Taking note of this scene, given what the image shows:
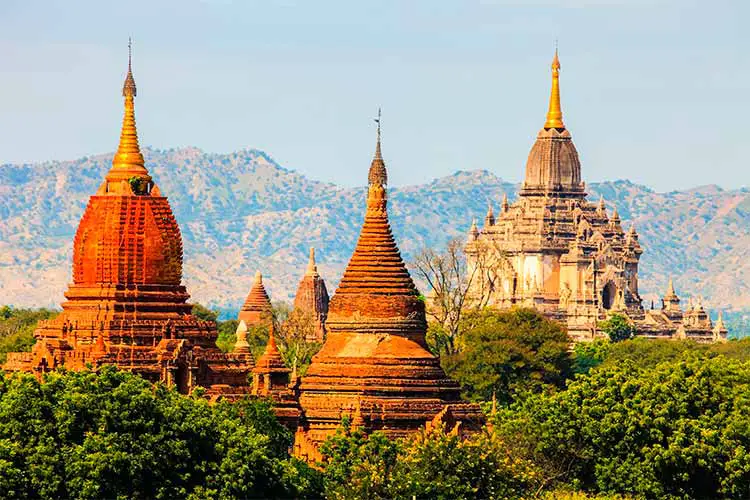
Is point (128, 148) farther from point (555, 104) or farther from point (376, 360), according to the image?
point (555, 104)

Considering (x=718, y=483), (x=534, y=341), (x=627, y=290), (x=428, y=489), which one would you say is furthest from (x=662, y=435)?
(x=627, y=290)

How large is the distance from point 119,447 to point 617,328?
322ft

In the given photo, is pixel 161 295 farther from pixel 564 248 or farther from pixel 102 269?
pixel 564 248

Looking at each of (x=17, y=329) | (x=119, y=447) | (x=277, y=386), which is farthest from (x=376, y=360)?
(x=17, y=329)

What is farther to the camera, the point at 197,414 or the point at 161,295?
the point at 161,295

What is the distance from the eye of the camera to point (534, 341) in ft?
353

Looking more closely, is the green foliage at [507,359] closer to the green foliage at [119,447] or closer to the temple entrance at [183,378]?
the temple entrance at [183,378]

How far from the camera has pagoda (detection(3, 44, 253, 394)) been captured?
7312 cm

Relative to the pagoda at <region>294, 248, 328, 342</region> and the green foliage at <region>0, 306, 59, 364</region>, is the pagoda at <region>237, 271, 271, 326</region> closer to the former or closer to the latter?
the pagoda at <region>294, 248, 328, 342</region>

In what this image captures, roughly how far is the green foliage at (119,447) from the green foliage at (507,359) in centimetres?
3800

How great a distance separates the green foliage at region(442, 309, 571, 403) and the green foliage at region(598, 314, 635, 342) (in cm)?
3864

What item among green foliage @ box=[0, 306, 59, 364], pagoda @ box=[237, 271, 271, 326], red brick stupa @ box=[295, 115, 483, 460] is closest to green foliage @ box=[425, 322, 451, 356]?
green foliage @ box=[0, 306, 59, 364]

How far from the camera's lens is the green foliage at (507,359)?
331 feet

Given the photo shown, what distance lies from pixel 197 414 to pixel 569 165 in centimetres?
10751
